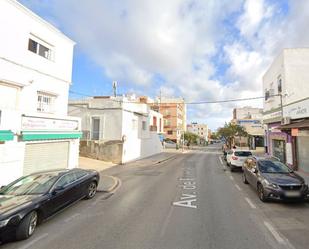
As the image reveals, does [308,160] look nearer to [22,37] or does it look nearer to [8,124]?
[8,124]

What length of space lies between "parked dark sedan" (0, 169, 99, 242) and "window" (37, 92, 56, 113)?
6.59m

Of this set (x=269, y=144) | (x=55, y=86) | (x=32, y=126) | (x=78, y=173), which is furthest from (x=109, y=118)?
(x=269, y=144)

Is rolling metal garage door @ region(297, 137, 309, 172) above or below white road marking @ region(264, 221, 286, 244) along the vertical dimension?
above

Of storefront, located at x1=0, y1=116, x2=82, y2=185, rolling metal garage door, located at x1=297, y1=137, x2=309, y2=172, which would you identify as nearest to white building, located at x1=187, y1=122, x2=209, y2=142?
rolling metal garage door, located at x1=297, y1=137, x2=309, y2=172

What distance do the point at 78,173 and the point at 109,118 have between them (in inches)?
594

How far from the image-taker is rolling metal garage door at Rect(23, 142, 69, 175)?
12.0m

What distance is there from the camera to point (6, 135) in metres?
10.2

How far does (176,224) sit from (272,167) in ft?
19.7

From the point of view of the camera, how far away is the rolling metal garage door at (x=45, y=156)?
1197cm

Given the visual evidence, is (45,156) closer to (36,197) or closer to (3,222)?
(36,197)

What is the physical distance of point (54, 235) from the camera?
18.8ft

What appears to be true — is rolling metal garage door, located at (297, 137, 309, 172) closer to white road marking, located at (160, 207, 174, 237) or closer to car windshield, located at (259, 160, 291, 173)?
car windshield, located at (259, 160, 291, 173)

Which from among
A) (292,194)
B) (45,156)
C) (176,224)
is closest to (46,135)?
(45,156)

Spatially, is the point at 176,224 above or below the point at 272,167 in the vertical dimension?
below
